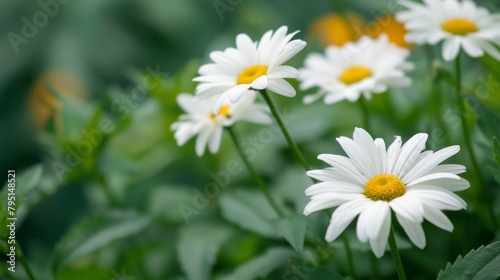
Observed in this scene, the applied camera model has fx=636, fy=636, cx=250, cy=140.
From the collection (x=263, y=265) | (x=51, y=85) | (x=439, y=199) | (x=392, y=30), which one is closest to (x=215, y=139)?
(x=263, y=265)

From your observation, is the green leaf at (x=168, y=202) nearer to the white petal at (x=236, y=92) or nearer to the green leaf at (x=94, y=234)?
the green leaf at (x=94, y=234)

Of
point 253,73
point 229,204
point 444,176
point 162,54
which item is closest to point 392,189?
point 444,176

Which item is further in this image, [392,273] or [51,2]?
[51,2]

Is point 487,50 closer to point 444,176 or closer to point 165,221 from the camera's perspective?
point 444,176

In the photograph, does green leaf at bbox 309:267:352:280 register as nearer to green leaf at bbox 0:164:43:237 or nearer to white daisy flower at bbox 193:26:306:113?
white daisy flower at bbox 193:26:306:113

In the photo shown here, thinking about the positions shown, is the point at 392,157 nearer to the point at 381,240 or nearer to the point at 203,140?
the point at 381,240

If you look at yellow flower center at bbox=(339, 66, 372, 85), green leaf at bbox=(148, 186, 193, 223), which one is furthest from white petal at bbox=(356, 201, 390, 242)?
green leaf at bbox=(148, 186, 193, 223)
